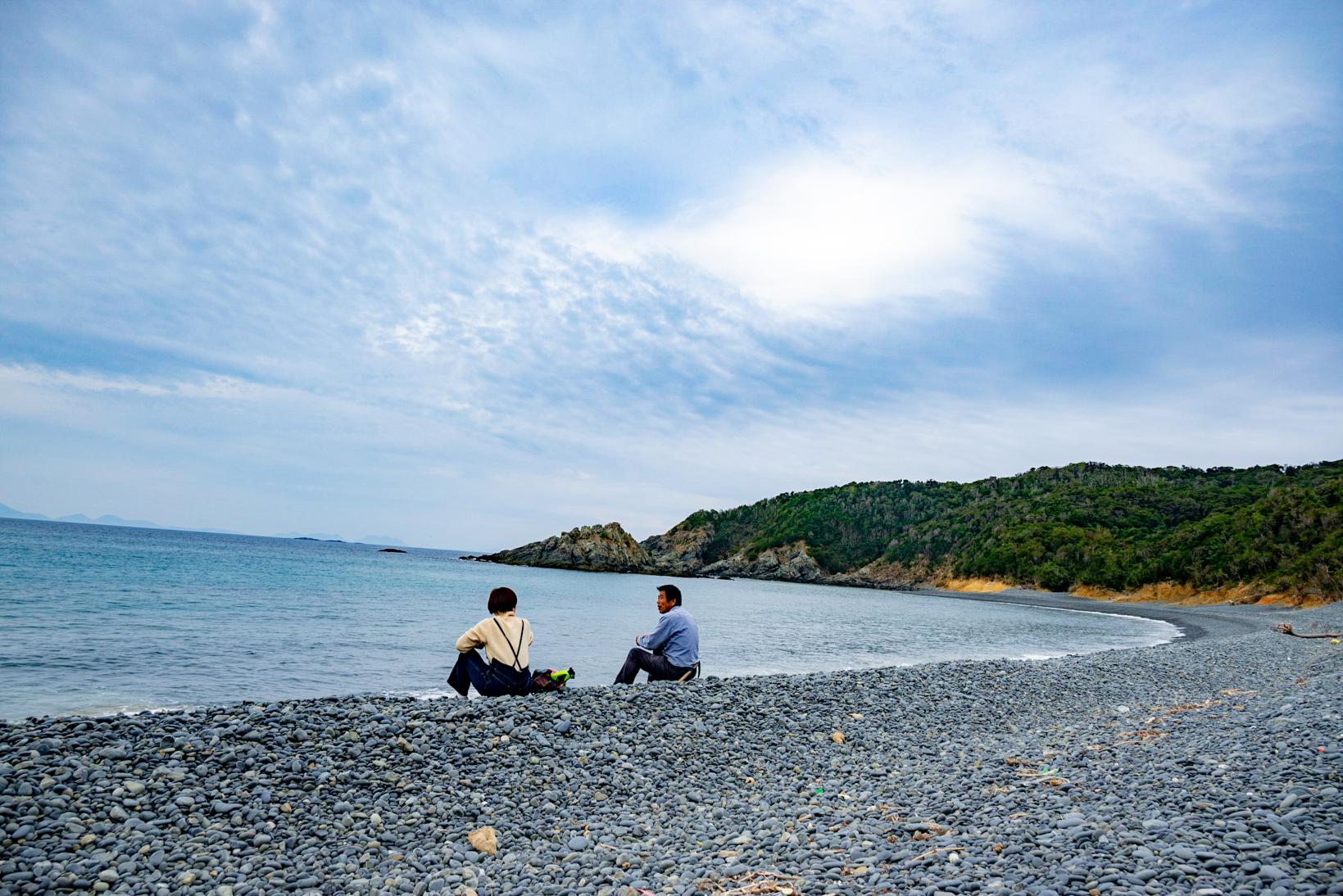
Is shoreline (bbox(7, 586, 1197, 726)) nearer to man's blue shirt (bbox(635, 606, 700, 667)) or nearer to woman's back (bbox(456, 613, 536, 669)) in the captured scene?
woman's back (bbox(456, 613, 536, 669))

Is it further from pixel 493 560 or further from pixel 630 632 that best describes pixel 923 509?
pixel 630 632

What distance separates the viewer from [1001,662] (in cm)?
1622

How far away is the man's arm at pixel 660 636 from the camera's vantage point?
10.7m

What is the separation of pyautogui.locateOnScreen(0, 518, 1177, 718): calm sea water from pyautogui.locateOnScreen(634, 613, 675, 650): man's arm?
4.90 meters

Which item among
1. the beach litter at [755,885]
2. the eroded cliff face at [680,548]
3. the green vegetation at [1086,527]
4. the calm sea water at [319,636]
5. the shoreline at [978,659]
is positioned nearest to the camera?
the beach litter at [755,885]

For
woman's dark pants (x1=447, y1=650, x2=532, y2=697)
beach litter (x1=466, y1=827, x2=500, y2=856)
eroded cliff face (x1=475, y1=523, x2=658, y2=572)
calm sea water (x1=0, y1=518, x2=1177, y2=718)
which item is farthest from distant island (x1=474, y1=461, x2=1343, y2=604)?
beach litter (x1=466, y1=827, x2=500, y2=856)

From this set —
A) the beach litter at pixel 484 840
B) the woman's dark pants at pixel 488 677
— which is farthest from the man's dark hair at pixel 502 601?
the beach litter at pixel 484 840

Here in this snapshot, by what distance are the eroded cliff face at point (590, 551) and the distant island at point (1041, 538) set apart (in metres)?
0.22

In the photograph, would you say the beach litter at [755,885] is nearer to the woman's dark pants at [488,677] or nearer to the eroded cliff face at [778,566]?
the woman's dark pants at [488,677]

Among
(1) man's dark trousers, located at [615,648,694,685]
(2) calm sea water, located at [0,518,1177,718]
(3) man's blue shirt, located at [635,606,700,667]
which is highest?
(3) man's blue shirt, located at [635,606,700,667]

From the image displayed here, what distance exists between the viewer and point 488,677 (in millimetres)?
9414

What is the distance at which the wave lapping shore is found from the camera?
473 centimetres

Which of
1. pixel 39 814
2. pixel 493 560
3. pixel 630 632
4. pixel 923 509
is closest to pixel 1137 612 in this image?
pixel 630 632

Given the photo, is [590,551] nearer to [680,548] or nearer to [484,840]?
[680,548]
